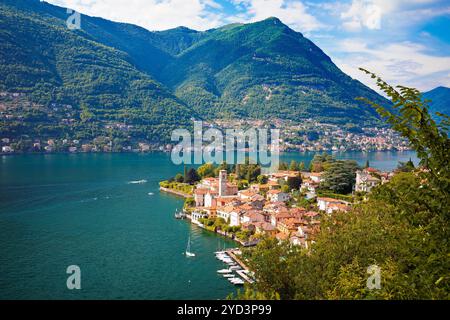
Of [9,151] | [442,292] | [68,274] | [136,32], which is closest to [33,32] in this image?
[9,151]

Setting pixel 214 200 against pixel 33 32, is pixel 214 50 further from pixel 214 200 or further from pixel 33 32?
pixel 214 200

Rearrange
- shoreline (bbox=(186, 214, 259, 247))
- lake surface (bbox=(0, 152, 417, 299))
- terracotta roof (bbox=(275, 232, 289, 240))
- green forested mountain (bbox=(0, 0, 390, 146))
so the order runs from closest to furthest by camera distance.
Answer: lake surface (bbox=(0, 152, 417, 299)) → terracotta roof (bbox=(275, 232, 289, 240)) → shoreline (bbox=(186, 214, 259, 247)) → green forested mountain (bbox=(0, 0, 390, 146))

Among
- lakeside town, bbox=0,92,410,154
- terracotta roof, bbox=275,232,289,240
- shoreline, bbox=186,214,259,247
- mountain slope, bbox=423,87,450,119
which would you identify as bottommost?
shoreline, bbox=186,214,259,247

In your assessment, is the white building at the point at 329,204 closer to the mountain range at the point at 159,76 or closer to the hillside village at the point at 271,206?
the hillside village at the point at 271,206

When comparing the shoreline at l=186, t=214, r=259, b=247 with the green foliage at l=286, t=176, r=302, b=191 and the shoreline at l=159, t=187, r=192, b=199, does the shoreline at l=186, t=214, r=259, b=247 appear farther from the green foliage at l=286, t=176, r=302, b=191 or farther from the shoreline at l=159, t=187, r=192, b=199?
the green foliage at l=286, t=176, r=302, b=191

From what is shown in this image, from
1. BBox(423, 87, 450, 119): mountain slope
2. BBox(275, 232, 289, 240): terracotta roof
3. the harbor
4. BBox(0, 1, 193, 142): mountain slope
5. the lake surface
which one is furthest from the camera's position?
BBox(423, 87, 450, 119): mountain slope

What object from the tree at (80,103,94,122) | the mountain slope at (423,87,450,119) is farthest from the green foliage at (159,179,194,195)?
the mountain slope at (423,87,450,119)

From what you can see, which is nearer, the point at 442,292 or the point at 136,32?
the point at 442,292
